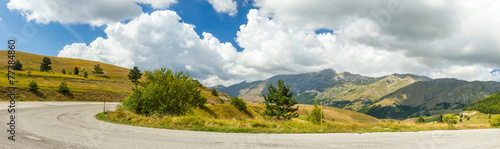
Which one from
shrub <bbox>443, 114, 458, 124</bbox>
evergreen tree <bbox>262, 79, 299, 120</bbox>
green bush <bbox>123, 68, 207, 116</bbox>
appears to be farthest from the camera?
evergreen tree <bbox>262, 79, 299, 120</bbox>

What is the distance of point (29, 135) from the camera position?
10086 millimetres

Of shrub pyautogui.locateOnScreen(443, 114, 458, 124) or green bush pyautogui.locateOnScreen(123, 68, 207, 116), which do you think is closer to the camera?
green bush pyautogui.locateOnScreen(123, 68, 207, 116)

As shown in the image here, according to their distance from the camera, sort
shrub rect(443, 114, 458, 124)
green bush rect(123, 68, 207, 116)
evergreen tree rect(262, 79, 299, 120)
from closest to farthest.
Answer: green bush rect(123, 68, 207, 116) → shrub rect(443, 114, 458, 124) → evergreen tree rect(262, 79, 299, 120)

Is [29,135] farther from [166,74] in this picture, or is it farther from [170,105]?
[166,74]

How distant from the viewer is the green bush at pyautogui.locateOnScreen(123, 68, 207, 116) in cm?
2186

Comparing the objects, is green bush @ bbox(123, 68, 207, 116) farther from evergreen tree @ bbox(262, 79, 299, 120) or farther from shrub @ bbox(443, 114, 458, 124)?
evergreen tree @ bbox(262, 79, 299, 120)

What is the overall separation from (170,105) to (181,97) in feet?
6.11

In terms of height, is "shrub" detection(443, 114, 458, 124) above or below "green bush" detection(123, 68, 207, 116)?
below

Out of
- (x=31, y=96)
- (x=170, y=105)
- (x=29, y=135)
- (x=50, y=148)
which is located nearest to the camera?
(x=50, y=148)

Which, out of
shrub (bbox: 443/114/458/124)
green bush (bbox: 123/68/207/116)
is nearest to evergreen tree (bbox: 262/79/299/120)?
shrub (bbox: 443/114/458/124)

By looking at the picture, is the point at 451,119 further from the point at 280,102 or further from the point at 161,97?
the point at 161,97

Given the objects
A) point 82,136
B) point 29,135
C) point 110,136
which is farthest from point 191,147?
point 29,135

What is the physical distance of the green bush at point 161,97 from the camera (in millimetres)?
21859

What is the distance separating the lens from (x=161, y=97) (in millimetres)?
22047
